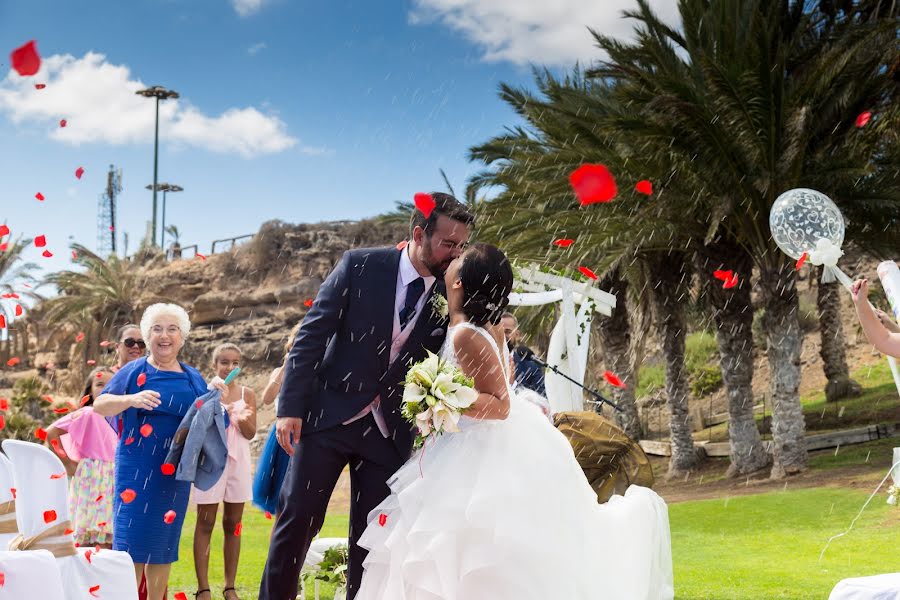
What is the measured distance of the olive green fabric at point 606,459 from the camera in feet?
19.6

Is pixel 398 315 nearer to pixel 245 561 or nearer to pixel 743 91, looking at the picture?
pixel 245 561

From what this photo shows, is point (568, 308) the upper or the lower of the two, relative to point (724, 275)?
lower

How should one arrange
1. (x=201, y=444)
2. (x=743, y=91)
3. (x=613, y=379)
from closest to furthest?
1. (x=201, y=444)
2. (x=743, y=91)
3. (x=613, y=379)

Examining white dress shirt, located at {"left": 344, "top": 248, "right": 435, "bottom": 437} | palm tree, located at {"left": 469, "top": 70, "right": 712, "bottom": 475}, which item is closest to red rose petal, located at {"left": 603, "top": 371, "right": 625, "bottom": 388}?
palm tree, located at {"left": 469, "top": 70, "right": 712, "bottom": 475}

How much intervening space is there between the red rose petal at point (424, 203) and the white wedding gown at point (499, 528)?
602 millimetres

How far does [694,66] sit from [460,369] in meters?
13.9

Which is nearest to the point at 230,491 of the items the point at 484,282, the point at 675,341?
the point at 484,282

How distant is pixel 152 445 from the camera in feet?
19.0

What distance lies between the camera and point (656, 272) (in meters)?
20.7

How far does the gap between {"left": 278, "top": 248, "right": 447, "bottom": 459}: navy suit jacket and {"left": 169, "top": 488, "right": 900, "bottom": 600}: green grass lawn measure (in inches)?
152

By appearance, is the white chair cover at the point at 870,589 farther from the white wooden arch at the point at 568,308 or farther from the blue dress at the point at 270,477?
the white wooden arch at the point at 568,308

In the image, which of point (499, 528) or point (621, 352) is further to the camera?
point (621, 352)

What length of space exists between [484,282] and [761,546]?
916 centimetres

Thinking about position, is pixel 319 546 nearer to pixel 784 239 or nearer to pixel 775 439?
pixel 784 239
